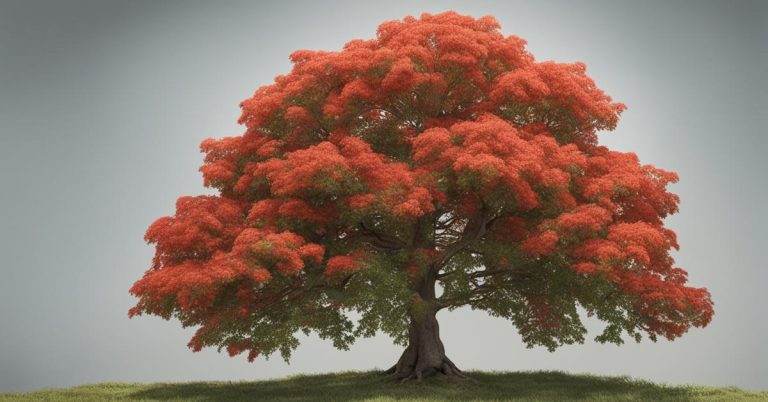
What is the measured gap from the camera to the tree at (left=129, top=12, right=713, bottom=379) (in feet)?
55.7

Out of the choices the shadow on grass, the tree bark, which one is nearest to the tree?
the tree bark

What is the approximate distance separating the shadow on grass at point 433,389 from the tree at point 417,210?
89cm

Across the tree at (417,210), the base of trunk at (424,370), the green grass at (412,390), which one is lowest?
the green grass at (412,390)

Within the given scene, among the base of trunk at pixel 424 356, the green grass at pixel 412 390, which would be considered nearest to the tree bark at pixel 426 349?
the base of trunk at pixel 424 356

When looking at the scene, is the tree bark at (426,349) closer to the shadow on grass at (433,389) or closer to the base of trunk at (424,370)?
the base of trunk at (424,370)

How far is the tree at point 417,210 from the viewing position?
1698 centimetres

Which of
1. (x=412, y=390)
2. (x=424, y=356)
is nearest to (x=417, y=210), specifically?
(x=412, y=390)

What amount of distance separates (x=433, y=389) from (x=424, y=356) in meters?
1.42

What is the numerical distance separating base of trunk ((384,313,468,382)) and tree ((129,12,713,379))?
0.04 meters

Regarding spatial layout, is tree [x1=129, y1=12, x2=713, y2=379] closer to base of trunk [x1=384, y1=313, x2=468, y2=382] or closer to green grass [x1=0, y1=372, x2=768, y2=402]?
base of trunk [x1=384, y1=313, x2=468, y2=382]

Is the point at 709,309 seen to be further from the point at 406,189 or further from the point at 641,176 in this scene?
the point at 406,189

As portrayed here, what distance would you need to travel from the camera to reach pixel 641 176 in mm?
18609

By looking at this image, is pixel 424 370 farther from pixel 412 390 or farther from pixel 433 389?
pixel 412 390

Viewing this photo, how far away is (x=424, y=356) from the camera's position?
19984 mm
